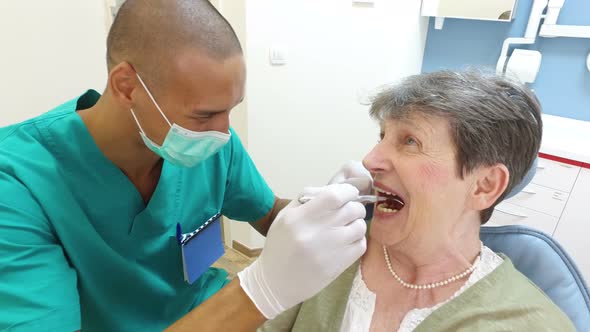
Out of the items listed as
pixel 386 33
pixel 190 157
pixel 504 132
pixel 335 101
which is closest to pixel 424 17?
pixel 386 33

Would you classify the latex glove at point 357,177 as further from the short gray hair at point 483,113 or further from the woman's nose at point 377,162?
the short gray hair at point 483,113

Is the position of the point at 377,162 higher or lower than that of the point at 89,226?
higher

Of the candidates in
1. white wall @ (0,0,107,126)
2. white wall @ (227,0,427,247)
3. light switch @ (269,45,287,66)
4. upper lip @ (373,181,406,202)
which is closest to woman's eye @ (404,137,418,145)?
upper lip @ (373,181,406,202)

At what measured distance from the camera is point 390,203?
0.98 m

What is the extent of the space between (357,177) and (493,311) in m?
0.48

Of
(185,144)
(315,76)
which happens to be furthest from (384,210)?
(315,76)

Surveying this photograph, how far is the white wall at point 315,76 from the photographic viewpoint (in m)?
2.09

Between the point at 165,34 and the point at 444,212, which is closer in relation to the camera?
the point at 165,34

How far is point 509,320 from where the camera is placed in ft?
2.59

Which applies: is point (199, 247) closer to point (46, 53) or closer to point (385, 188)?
point (385, 188)

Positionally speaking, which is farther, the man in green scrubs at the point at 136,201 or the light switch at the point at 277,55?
the light switch at the point at 277,55

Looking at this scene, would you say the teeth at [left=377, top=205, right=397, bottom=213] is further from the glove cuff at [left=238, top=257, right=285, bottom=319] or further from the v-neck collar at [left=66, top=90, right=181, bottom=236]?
the v-neck collar at [left=66, top=90, right=181, bottom=236]

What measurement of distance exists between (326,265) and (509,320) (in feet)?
1.32

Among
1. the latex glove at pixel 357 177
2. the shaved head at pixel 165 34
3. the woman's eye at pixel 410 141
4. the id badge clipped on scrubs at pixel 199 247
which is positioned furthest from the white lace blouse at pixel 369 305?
the shaved head at pixel 165 34
